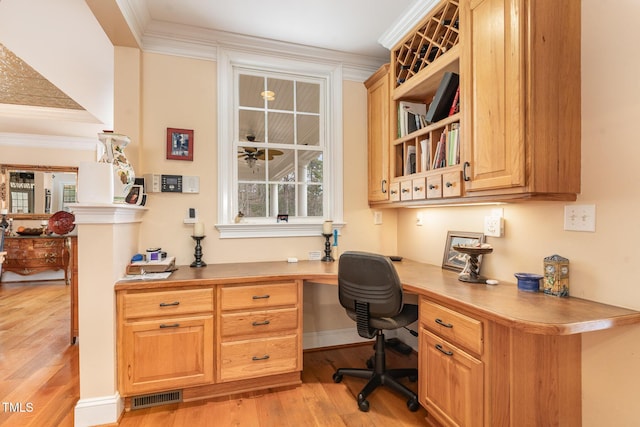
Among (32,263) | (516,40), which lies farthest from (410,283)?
(32,263)

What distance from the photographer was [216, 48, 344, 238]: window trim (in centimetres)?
259

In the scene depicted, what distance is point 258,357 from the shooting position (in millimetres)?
2102

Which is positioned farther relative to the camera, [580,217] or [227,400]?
[227,400]

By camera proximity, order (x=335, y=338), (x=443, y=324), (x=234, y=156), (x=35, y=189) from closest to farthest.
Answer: (x=443, y=324) < (x=234, y=156) < (x=335, y=338) < (x=35, y=189)

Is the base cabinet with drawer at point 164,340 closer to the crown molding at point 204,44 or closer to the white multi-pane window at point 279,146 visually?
the white multi-pane window at point 279,146

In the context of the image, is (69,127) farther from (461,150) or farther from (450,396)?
(450,396)

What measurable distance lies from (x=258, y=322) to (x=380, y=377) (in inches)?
35.2

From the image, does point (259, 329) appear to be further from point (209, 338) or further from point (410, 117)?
point (410, 117)

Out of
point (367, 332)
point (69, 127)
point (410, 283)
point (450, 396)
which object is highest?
point (69, 127)

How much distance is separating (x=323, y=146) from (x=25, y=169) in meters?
5.73

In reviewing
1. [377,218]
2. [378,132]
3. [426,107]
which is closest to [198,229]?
[377,218]

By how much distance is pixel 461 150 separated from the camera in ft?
Result: 6.01

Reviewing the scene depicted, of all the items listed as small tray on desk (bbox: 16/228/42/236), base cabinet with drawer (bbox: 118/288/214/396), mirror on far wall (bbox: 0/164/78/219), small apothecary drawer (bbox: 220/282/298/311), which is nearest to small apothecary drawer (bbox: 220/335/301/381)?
base cabinet with drawer (bbox: 118/288/214/396)

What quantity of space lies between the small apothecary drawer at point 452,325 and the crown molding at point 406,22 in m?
1.90
